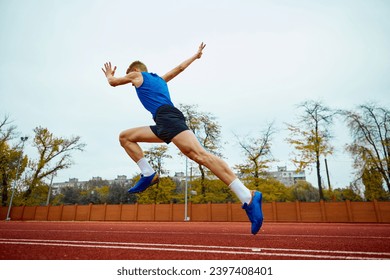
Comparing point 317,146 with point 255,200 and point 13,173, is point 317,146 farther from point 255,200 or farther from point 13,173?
point 13,173

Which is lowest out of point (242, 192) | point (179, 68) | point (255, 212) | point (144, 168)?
point (255, 212)

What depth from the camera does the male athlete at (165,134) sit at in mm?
2906

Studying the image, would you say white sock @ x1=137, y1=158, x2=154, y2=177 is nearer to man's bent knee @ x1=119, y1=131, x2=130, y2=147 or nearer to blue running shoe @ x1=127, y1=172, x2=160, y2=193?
blue running shoe @ x1=127, y1=172, x2=160, y2=193

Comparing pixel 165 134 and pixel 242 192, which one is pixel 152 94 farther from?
pixel 242 192

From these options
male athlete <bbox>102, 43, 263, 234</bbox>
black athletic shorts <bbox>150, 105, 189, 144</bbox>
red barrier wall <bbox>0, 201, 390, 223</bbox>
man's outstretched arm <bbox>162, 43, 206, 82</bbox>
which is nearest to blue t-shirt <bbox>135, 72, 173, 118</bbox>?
male athlete <bbox>102, 43, 263, 234</bbox>

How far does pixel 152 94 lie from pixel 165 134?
2.00 ft

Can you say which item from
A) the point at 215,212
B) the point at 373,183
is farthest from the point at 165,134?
the point at 373,183

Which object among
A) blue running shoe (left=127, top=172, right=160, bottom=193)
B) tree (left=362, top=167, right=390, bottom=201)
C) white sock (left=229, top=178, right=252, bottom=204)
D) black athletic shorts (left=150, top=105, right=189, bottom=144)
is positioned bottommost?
white sock (left=229, top=178, right=252, bottom=204)

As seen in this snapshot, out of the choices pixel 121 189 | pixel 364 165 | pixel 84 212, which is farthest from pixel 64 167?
pixel 364 165

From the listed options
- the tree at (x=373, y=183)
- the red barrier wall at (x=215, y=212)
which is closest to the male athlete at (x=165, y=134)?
the red barrier wall at (x=215, y=212)

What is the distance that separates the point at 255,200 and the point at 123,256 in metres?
1.51

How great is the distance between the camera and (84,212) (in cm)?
3225

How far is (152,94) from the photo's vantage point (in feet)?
10.9

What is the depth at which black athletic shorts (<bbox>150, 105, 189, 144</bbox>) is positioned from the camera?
9.87 ft
